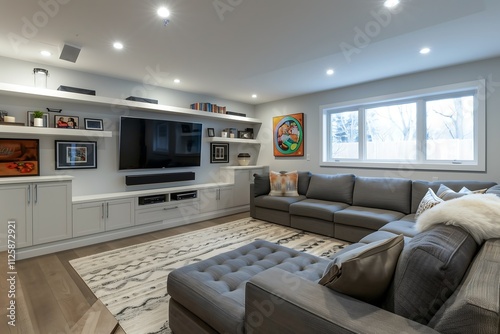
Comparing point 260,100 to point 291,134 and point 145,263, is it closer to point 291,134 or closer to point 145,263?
point 291,134

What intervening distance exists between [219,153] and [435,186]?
3915 millimetres

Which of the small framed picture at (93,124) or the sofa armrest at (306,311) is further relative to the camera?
the small framed picture at (93,124)

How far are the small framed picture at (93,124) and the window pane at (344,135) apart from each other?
4.16 meters

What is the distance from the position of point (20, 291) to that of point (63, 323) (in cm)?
83

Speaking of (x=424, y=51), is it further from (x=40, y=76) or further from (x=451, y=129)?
(x=40, y=76)

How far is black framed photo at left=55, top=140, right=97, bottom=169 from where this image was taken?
363 cm

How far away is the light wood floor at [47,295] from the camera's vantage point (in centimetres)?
190

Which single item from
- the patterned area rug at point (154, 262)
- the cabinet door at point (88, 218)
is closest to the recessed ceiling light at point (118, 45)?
the cabinet door at point (88, 218)

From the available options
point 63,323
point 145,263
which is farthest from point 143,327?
point 145,263

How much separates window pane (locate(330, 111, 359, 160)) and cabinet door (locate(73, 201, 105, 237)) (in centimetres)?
419

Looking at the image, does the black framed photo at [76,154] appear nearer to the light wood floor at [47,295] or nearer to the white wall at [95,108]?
the white wall at [95,108]

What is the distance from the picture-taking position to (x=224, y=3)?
2.20m

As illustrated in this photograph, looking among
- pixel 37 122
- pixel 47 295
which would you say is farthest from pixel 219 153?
pixel 47 295

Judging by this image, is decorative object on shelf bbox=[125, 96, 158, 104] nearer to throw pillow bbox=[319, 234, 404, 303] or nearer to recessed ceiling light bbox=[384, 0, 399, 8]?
recessed ceiling light bbox=[384, 0, 399, 8]
